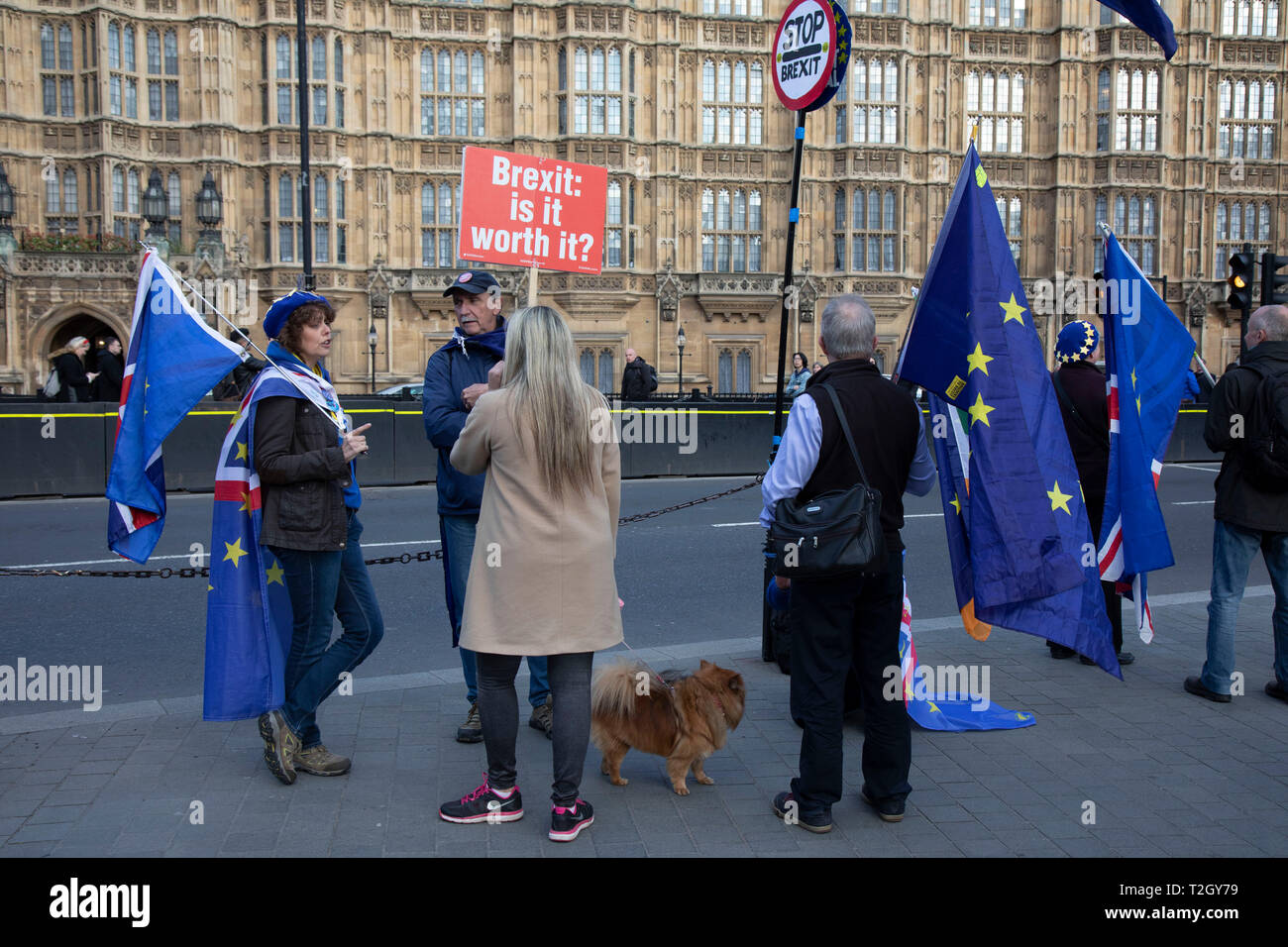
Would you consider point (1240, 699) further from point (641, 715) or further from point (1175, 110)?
point (1175, 110)

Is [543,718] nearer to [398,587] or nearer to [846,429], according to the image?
[846,429]

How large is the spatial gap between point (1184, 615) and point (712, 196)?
2833 centimetres

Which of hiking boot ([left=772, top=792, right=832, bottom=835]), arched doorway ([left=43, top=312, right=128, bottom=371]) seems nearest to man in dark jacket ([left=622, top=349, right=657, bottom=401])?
arched doorway ([left=43, top=312, right=128, bottom=371])

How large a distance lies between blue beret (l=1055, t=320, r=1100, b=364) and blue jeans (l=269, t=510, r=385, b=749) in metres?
4.25

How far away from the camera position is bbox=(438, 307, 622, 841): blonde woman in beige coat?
3949mm

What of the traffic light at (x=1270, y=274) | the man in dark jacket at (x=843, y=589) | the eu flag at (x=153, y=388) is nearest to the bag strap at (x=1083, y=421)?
the man in dark jacket at (x=843, y=589)

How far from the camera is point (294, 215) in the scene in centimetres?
3262

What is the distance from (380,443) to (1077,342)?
12554 mm

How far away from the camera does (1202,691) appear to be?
6035 mm

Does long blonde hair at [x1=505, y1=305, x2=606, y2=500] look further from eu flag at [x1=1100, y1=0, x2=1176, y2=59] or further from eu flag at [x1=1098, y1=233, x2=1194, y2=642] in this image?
eu flag at [x1=1100, y1=0, x2=1176, y2=59]

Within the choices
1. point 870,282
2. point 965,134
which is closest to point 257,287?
point 870,282

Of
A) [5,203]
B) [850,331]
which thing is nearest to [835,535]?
[850,331]
